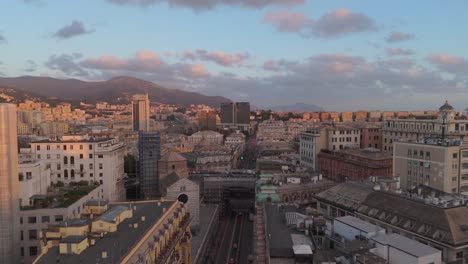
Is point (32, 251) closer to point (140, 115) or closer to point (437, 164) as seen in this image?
point (437, 164)

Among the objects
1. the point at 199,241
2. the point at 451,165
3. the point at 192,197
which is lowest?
the point at 199,241

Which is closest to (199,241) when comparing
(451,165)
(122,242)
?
(122,242)

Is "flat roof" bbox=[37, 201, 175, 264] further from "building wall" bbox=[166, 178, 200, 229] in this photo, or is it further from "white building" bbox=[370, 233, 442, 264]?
"building wall" bbox=[166, 178, 200, 229]

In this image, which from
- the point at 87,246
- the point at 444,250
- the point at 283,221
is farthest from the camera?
the point at 283,221

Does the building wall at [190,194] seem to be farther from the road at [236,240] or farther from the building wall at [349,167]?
the building wall at [349,167]

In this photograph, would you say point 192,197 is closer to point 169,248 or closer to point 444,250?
point 169,248

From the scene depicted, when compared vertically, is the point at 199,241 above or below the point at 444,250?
below

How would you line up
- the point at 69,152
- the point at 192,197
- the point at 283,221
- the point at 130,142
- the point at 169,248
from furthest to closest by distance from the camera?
the point at 130,142 → the point at 69,152 → the point at 192,197 → the point at 283,221 → the point at 169,248
